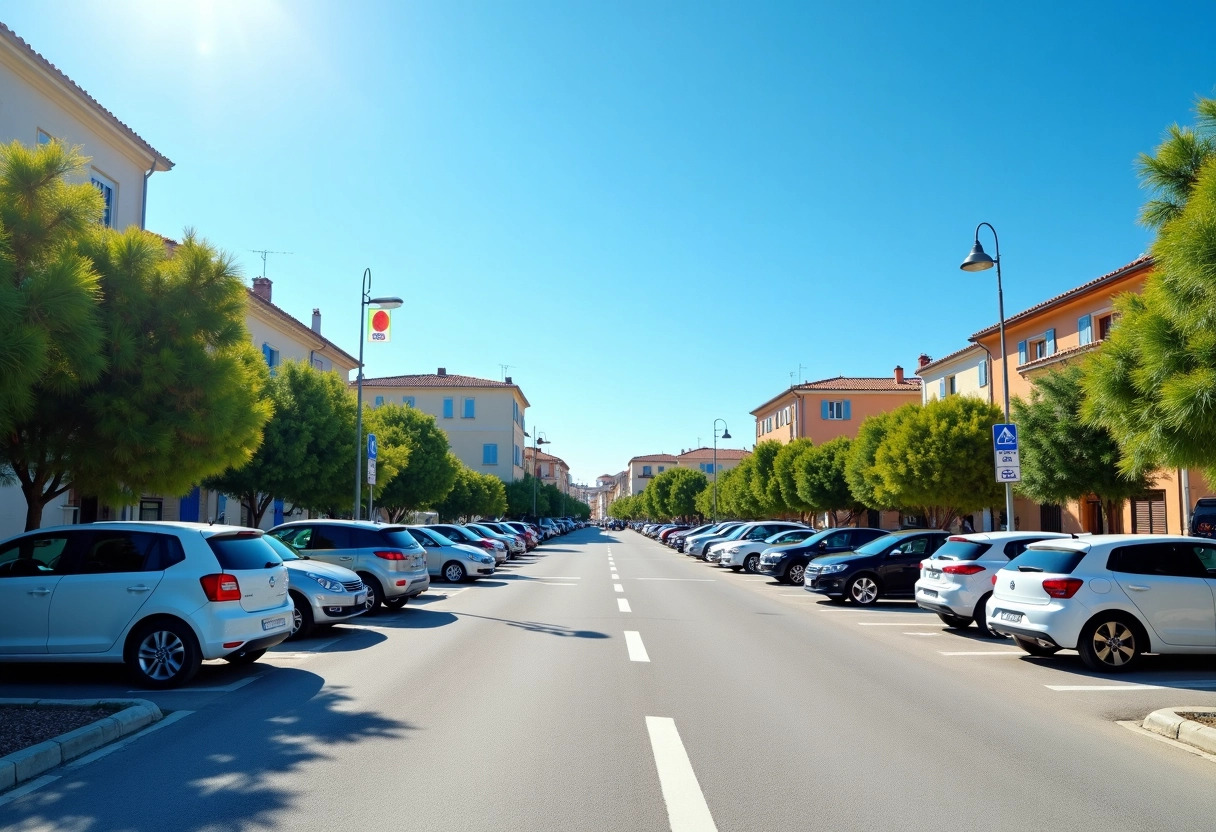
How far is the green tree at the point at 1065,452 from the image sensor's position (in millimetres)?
20641

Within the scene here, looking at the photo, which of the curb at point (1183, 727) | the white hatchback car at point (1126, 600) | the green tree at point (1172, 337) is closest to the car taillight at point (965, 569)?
the white hatchback car at point (1126, 600)

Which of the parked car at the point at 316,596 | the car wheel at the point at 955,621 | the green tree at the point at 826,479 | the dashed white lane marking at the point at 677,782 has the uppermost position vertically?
the green tree at the point at 826,479

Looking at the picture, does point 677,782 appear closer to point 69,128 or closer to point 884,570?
point 884,570

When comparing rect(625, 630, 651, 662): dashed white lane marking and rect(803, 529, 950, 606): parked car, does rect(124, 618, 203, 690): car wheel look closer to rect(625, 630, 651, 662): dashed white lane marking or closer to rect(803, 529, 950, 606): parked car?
rect(625, 630, 651, 662): dashed white lane marking

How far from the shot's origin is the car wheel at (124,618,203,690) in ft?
28.3

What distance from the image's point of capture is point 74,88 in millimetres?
18953

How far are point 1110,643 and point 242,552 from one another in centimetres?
977

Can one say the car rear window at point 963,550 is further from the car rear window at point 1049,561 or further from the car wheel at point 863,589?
the car wheel at point 863,589

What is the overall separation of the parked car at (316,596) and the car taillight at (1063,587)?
9.17 metres

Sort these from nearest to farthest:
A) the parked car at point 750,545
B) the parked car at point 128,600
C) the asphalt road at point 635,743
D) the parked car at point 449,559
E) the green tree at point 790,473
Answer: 1. the asphalt road at point 635,743
2. the parked car at point 128,600
3. the parked car at point 449,559
4. the parked car at point 750,545
5. the green tree at point 790,473

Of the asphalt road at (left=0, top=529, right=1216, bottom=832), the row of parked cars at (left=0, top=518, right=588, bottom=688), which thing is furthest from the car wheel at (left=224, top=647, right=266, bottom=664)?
the asphalt road at (left=0, top=529, right=1216, bottom=832)

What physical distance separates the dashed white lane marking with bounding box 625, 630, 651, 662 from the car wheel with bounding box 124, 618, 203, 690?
4939mm

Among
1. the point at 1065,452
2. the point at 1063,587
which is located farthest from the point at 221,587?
the point at 1065,452

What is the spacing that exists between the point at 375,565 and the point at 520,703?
8.09 metres
